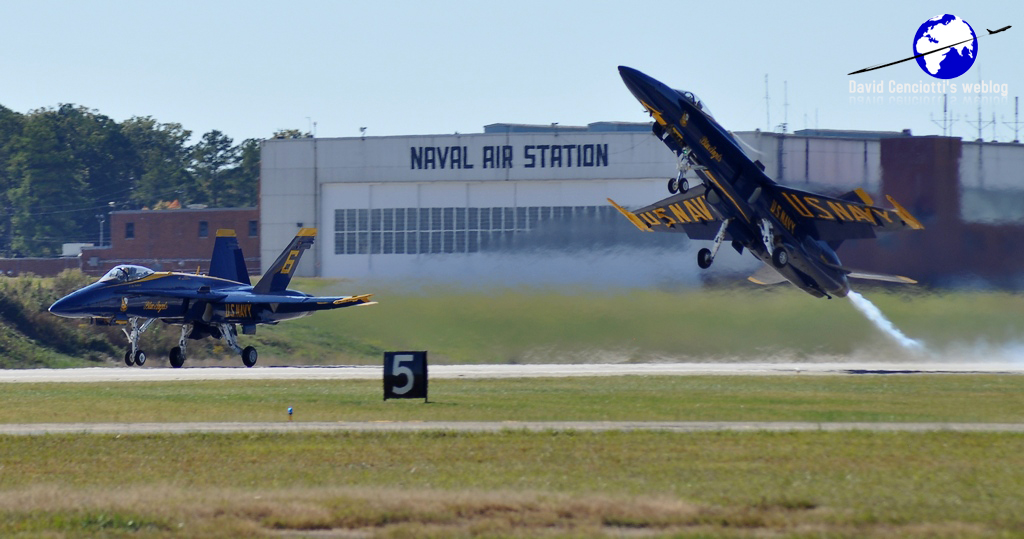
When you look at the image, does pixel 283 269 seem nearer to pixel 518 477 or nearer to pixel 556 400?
pixel 556 400

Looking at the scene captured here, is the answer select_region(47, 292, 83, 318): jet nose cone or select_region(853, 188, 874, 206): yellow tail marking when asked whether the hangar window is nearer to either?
select_region(47, 292, 83, 318): jet nose cone

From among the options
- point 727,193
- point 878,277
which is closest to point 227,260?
point 727,193

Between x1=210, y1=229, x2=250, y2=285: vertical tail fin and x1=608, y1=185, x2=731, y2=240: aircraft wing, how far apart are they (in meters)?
16.0

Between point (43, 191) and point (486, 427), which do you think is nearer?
point (486, 427)

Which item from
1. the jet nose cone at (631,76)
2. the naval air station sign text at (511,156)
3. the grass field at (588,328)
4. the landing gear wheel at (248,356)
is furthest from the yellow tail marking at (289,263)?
the naval air station sign text at (511,156)

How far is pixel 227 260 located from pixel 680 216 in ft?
60.2

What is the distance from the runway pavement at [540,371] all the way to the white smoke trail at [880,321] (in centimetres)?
74

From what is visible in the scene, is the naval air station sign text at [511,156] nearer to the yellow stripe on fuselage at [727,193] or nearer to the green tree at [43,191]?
the yellow stripe on fuselage at [727,193]

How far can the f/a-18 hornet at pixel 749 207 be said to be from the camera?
3456 centimetres

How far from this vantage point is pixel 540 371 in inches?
1471

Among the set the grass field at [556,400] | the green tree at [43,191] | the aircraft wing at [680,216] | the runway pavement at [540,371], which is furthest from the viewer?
the green tree at [43,191]

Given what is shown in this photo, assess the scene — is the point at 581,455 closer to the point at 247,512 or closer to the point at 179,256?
the point at 247,512

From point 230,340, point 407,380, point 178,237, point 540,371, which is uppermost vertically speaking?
point 178,237

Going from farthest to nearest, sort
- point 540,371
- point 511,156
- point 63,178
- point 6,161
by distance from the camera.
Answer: point 6,161, point 63,178, point 511,156, point 540,371
